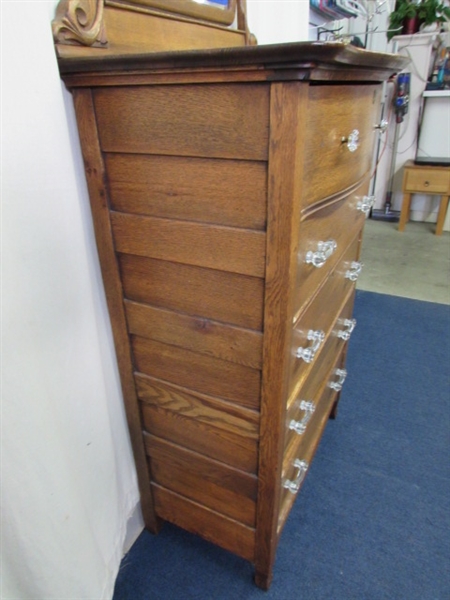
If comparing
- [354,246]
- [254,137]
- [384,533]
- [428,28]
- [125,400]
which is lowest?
[384,533]

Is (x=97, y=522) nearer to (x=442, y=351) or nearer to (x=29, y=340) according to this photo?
(x=29, y=340)

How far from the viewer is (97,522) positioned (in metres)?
0.88

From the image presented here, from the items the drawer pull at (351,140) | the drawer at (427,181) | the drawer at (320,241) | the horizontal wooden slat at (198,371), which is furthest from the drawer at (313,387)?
the drawer at (427,181)

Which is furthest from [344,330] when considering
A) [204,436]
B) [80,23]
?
[80,23]

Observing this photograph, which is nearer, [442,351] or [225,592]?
[225,592]

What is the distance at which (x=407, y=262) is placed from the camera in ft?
9.02

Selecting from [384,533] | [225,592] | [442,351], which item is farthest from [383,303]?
[225,592]

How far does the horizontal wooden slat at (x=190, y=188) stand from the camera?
570 mm

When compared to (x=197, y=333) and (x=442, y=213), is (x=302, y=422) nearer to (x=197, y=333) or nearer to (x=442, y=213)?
(x=197, y=333)

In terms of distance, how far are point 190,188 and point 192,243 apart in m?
0.08

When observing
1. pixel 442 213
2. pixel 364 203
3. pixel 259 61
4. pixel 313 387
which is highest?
pixel 259 61

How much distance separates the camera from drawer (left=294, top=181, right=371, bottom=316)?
65 cm

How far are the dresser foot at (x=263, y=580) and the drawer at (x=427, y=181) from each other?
2855 mm

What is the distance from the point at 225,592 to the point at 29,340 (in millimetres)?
781
